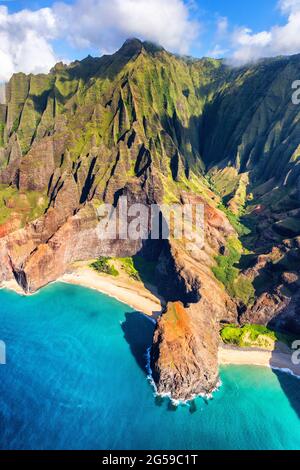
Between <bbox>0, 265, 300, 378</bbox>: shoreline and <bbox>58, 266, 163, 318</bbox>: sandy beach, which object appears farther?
<bbox>58, 266, 163, 318</bbox>: sandy beach

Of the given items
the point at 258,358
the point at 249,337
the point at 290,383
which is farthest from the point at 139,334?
the point at 290,383

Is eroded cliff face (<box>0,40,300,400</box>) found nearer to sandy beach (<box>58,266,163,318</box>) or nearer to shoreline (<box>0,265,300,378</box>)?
shoreline (<box>0,265,300,378</box>)

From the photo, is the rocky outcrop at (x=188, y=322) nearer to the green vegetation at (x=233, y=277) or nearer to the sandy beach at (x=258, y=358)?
the green vegetation at (x=233, y=277)

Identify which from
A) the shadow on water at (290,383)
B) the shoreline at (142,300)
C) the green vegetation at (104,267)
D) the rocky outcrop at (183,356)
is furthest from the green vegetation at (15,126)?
the shadow on water at (290,383)

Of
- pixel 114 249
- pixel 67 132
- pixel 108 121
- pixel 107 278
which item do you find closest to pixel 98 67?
pixel 108 121

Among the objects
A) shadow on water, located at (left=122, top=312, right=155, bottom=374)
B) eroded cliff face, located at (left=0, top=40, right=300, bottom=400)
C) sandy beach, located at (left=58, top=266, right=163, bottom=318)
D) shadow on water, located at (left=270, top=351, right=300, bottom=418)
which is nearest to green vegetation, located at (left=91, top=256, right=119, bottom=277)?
sandy beach, located at (left=58, top=266, right=163, bottom=318)

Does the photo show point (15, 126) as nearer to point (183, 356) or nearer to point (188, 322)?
point (188, 322)
